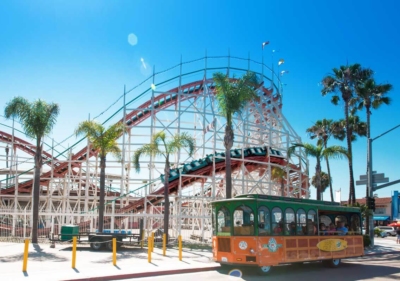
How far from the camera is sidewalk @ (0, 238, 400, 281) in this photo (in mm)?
12244

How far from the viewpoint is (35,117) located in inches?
866

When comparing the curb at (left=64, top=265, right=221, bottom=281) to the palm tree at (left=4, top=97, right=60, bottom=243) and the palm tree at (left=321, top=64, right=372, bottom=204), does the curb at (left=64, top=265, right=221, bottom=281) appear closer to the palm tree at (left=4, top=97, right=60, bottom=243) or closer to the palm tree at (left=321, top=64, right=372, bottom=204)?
the palm tree at (left=4, top=97, right=60, bottom=243)

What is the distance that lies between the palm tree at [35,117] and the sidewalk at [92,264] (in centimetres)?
285

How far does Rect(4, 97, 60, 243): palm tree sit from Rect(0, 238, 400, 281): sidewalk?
285 centimetres

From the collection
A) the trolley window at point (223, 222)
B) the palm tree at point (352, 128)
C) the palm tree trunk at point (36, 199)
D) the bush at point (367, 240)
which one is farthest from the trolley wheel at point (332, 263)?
the palm tree at point (352, 128)

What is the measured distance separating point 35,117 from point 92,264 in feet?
34.3

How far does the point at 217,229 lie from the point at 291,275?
2918 millimetres

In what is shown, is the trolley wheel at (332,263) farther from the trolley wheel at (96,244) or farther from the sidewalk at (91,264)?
the trolley wheel at (96,244)

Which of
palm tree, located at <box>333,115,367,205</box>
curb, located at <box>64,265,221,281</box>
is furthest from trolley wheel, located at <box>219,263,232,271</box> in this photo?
palm tree, located at <box>333,115,367,205</box>

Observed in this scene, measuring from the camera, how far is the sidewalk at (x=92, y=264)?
12.2 meters

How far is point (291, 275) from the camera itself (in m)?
14.0

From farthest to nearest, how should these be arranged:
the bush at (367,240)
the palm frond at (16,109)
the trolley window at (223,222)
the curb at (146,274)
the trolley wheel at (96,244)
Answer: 1. the bush at (367,240)
2. the palm frond at (16,109)
3. the trolley wheel at (96,244)
4. the trolley window at (223,222)
5. the curb at (146,274)

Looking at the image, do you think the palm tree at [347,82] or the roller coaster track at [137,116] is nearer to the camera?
the roller coaster track at [137,116]

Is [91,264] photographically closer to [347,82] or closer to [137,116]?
[137,116]
